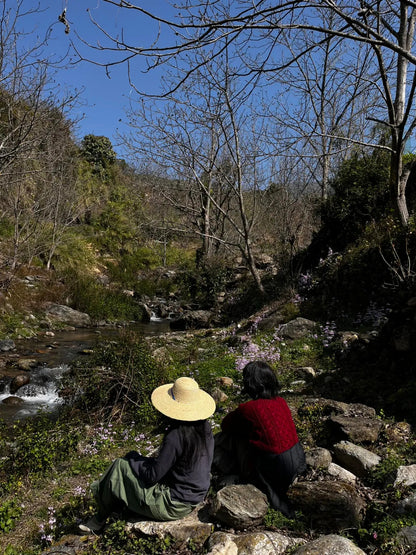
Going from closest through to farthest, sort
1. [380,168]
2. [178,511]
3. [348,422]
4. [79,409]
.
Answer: [178,511], [348,422], [79,409], [380,168]

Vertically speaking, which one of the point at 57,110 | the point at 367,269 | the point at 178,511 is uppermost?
the point at 57,110

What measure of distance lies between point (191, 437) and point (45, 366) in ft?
22.4

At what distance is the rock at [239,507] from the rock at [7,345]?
8.25m

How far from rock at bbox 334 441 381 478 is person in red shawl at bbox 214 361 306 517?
48cm

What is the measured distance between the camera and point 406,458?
3.66m

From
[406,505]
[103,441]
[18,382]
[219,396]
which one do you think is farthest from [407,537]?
[18,382]

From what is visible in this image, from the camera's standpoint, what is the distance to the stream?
6914 mm

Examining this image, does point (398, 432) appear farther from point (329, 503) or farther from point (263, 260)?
point (263, 260)

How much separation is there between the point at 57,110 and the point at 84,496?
23.1 feet

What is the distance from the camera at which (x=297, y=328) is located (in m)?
8.42

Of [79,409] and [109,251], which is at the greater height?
[109,251]

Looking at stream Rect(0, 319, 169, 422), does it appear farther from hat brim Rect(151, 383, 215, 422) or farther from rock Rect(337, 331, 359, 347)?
rock Rect(337, 331, 359, 347)

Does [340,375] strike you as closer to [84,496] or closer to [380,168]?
[84,496]

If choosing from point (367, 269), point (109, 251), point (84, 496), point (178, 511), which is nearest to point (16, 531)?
point (84, 496)
